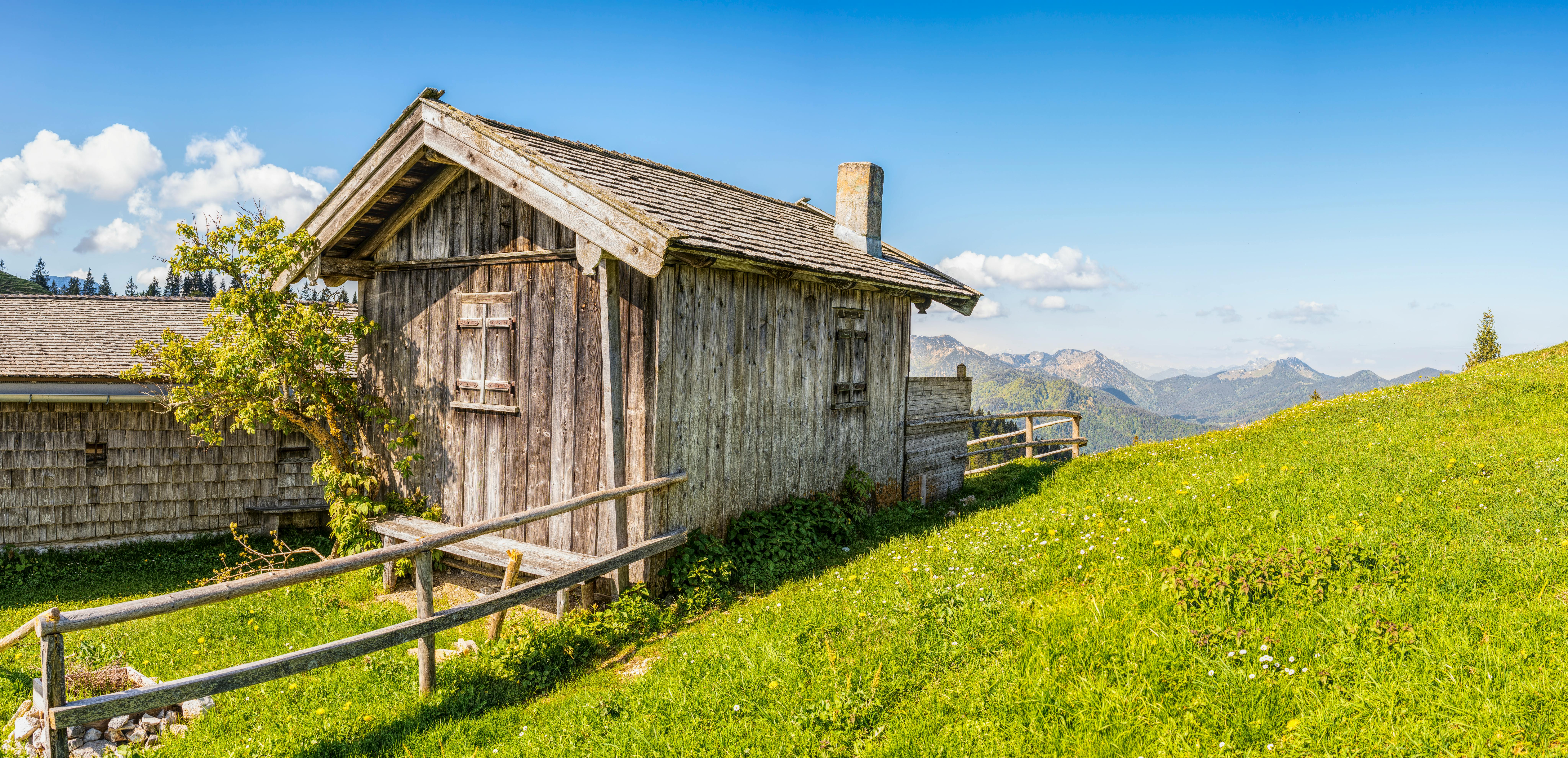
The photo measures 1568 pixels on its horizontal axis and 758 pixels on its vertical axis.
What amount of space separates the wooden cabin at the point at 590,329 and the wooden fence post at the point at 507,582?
1104mm

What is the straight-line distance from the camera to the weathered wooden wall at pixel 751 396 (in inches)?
316

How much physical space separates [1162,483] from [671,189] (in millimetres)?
6965

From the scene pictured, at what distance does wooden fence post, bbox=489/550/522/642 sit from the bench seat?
6 centimetres

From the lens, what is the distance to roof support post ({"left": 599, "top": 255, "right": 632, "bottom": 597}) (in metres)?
7.66

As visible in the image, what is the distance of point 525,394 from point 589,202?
8.45ft

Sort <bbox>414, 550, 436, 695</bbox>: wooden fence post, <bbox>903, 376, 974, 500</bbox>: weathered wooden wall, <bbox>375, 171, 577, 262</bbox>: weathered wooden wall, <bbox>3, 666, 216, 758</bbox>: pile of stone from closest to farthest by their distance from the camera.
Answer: <bbox>3, 666, 216, 758</bbox>: pile of stone
<bbox>414, 550, 436, 695</bbox>: wooden fence post
<bbox>375, 171, 577, 262</bbox>: weathered wooden wall
<bbox>903, 376, 974, 500</bbox>: weathered wooden wall

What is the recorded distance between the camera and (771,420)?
9.35 meters

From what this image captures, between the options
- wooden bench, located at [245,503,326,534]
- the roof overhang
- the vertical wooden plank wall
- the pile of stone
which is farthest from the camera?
wooden bench, located at [245,503,326,534]

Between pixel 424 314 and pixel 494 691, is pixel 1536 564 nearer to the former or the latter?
pixel 494 691

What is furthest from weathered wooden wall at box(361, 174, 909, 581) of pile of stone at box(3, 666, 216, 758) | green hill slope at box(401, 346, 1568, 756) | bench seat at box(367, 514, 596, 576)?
pile of stone at box(3, 666, 216, 758)

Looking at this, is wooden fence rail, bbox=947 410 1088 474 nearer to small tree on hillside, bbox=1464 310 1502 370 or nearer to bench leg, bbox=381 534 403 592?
bench leg, bbox=381 534 403 592

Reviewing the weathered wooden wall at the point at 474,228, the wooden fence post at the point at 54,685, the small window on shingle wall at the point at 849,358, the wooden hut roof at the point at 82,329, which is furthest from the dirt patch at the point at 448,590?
the wooden hut roof at the point at 82,329

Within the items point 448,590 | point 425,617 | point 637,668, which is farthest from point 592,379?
point 448,590

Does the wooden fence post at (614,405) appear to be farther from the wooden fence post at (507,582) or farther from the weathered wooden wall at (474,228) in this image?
the wooden fence post at (507,582)
